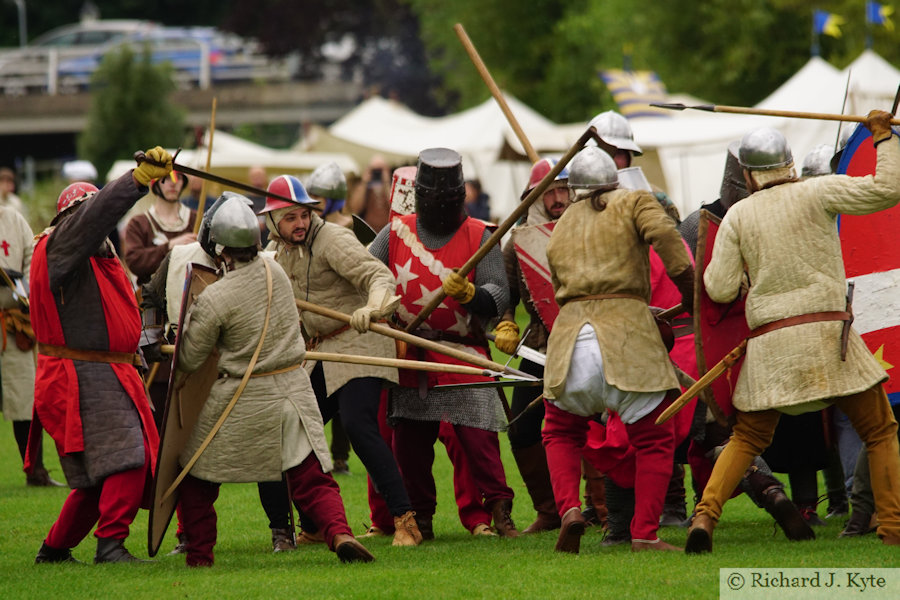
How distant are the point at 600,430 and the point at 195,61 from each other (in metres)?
39.6

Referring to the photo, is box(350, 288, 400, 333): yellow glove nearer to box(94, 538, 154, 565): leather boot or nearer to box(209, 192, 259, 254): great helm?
box(209, 192, 259, 254): great helm

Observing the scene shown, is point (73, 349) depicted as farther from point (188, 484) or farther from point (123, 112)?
point (123, 112)

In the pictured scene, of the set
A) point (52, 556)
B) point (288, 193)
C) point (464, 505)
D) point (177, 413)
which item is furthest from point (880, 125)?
point (52, 556)

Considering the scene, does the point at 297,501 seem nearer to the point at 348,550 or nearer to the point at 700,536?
the point at 348,550

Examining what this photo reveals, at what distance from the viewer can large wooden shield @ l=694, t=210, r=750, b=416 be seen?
609cm

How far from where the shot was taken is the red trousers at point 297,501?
19.9 ft

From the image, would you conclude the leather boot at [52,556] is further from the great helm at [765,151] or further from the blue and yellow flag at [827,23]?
the blue and yellow flag at [827,23]

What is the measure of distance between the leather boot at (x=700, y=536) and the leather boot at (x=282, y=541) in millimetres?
1993

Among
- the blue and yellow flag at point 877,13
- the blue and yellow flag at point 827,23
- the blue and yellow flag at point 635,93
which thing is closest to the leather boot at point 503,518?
the blue and yellow flag at point 877,13

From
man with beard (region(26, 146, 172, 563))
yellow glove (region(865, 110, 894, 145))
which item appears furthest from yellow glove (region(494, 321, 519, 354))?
yellow glove (region(865, 110, 894, 145))

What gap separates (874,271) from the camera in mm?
6469

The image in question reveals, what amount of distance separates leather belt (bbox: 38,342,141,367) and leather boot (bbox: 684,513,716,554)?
2.59 m

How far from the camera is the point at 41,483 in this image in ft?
31.3

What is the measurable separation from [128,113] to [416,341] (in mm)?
27443
